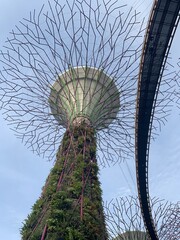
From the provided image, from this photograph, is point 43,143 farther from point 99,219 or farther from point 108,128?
point 99,219

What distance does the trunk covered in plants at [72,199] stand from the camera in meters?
11.1

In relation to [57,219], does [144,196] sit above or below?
above

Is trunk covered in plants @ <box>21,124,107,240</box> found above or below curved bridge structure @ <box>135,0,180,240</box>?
below

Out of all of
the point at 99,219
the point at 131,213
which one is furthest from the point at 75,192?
the point at 131,213

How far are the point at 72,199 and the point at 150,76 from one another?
5.89 metres

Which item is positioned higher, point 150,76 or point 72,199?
point 150,76

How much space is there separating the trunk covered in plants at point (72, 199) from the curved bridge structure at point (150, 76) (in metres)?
2.65

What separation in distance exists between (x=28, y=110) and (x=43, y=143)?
188 cm

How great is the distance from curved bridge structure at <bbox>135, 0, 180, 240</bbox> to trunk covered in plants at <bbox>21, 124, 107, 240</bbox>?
2648mm

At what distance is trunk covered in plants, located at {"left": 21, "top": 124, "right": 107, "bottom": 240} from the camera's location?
11.1 m

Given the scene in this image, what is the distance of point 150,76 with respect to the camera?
604 inches

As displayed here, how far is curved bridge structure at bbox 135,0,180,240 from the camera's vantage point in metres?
13.6

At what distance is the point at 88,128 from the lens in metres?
14.9

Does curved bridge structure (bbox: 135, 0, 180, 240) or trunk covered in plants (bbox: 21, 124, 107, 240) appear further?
curved bridge structure (bbox: 135, 0, 180, 240)
